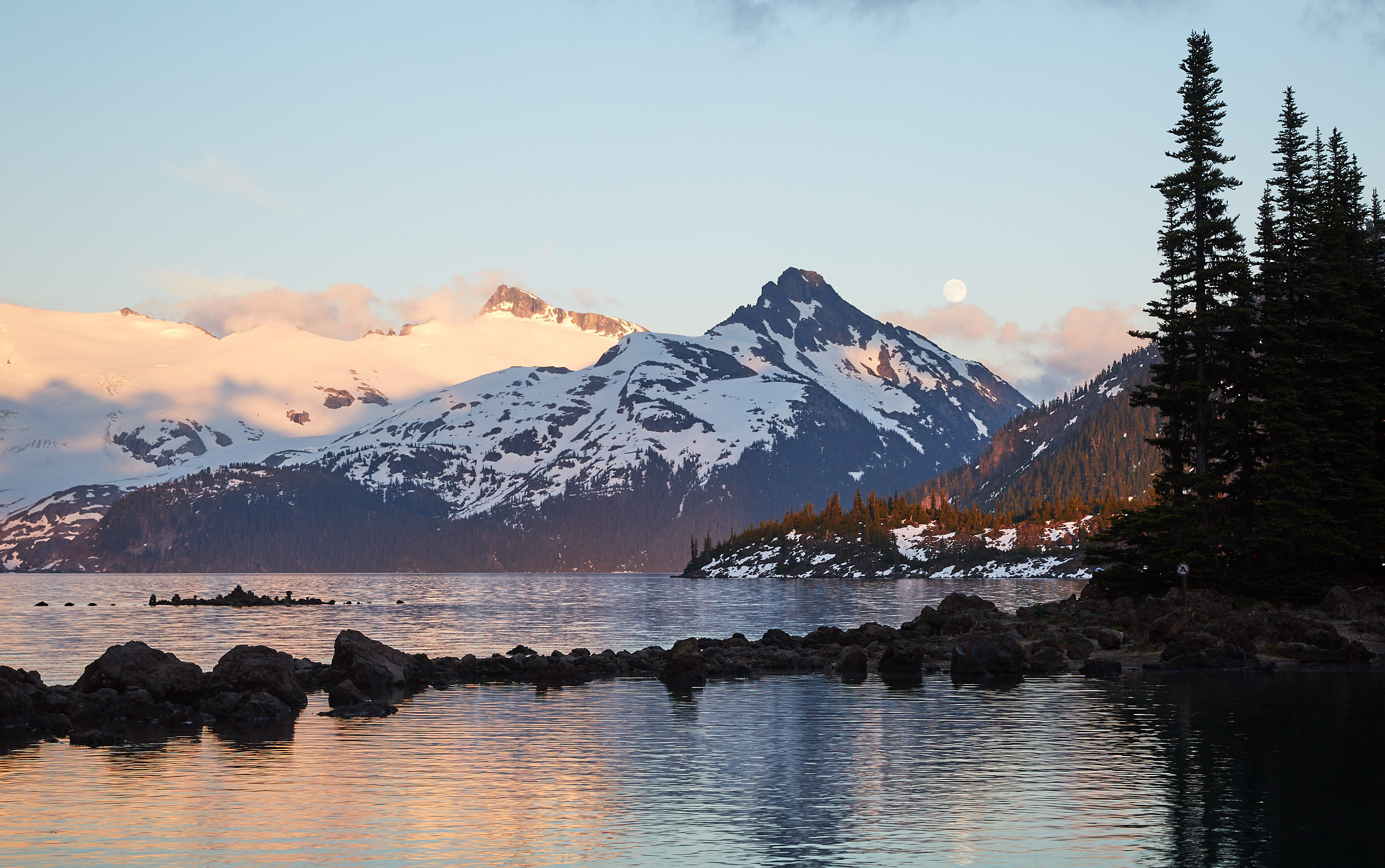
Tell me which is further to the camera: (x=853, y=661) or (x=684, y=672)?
(x=853, y=661)

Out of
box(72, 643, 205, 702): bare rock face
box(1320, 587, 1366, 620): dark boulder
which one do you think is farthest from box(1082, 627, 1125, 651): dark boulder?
box(72, 643, 205, 702): bare rock face

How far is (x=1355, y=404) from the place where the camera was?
96.5m

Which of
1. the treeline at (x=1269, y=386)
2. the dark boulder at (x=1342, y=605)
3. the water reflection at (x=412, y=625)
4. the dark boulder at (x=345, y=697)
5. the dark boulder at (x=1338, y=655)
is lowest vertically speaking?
the water reflection at (x=412, y=625)

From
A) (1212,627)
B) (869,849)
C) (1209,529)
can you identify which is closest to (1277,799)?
(869,849)

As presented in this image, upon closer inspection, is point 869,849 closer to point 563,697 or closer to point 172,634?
point 563,697

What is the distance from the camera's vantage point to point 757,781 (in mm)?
39938

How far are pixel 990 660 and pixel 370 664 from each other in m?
34.6

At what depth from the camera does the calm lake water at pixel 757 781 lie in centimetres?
3066

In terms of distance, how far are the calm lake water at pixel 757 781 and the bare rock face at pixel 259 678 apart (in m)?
1.61

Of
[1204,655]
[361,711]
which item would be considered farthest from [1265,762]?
[361,711]

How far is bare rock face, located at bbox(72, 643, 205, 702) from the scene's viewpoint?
5872cm

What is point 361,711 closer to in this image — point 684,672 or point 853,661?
point 684,672

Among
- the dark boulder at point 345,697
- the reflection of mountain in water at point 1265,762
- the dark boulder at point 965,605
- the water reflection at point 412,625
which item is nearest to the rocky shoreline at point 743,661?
the dark boulder at point 345,697

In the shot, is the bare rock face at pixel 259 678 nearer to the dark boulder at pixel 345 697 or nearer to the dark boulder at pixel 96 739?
the dark boulder at pixel 345 697
